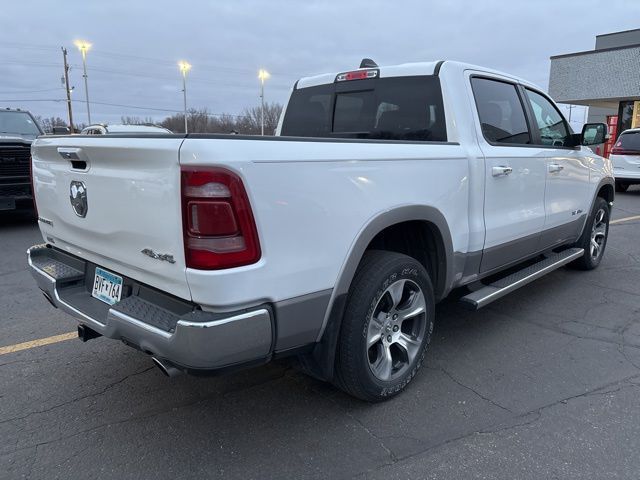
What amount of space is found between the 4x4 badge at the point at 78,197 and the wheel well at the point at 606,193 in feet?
17.8

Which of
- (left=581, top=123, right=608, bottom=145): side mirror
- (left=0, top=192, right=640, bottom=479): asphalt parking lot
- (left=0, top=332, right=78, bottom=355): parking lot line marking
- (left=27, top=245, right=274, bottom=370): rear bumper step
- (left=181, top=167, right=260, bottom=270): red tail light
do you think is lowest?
(left=0, top=192, right=640, bottom=479): asphalt parking lot

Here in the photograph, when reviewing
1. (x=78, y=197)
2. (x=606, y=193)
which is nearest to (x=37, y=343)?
(x=78, y=197)

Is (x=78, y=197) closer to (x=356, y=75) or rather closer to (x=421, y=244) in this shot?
(x=421, y=244)

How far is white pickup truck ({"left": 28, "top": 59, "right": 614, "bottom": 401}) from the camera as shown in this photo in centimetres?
211

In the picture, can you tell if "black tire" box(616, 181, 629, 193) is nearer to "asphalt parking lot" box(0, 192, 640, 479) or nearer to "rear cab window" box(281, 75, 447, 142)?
"asphalt parking lot" box(0, 192, 640, 479)

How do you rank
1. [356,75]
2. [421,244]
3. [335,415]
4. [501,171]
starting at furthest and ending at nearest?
[356,75] → [501,171] → [421,244] → [335,415]

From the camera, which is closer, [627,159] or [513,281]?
[513,281]

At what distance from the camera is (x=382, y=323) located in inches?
117

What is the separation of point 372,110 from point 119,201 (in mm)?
2242

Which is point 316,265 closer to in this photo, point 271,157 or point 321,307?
point 321,307

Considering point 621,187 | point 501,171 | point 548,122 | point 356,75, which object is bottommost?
point 621,187

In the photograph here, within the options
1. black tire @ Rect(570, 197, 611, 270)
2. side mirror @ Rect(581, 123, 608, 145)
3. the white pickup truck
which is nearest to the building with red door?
black tire @ Rect(570, 197, 611, 270)

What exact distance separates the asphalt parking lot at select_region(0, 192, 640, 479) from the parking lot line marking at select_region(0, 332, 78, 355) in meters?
0.06

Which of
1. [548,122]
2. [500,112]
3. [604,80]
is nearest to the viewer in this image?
[500,112]
